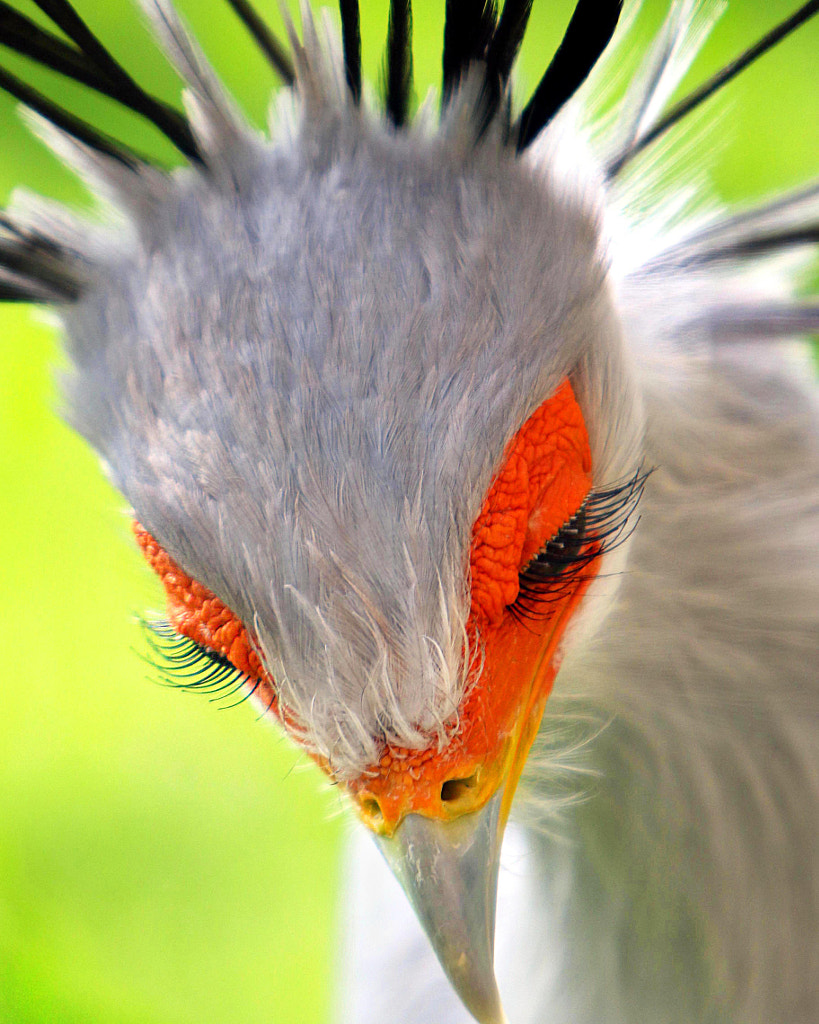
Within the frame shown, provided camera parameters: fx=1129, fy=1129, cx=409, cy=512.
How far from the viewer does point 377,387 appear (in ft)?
2.11

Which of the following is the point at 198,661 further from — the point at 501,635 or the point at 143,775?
the point at 143,775

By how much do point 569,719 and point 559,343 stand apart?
311mm

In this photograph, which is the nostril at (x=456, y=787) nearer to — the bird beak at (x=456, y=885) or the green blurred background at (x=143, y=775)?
the bird beak at (x=456, y=885)

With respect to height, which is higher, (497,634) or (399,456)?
(399,456)

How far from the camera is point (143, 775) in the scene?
2184 millimetres

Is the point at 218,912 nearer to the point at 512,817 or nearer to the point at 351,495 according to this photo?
the point at 512,817

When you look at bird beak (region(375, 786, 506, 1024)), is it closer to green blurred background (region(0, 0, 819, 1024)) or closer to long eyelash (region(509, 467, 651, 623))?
long eyelash (region(509, 467, 651, 623))

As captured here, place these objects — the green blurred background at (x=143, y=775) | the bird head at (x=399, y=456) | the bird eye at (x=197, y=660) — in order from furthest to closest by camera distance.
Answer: the green blurred background at (x=143, y=775) → the bird eye at (x=197, y=660) → the bird head at (x=399, y=456)

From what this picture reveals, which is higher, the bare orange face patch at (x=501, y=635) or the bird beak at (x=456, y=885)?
the bare orange face patch at (x=501, y=635)

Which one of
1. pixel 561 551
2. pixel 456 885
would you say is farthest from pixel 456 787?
pixel 561 551

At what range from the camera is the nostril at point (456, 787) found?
0.68 metres


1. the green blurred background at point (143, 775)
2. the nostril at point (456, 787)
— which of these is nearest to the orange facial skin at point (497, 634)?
the nostril at point (456, 787)

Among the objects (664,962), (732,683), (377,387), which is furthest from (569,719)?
(377,387)

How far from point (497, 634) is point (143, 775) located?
1643 millimetres
